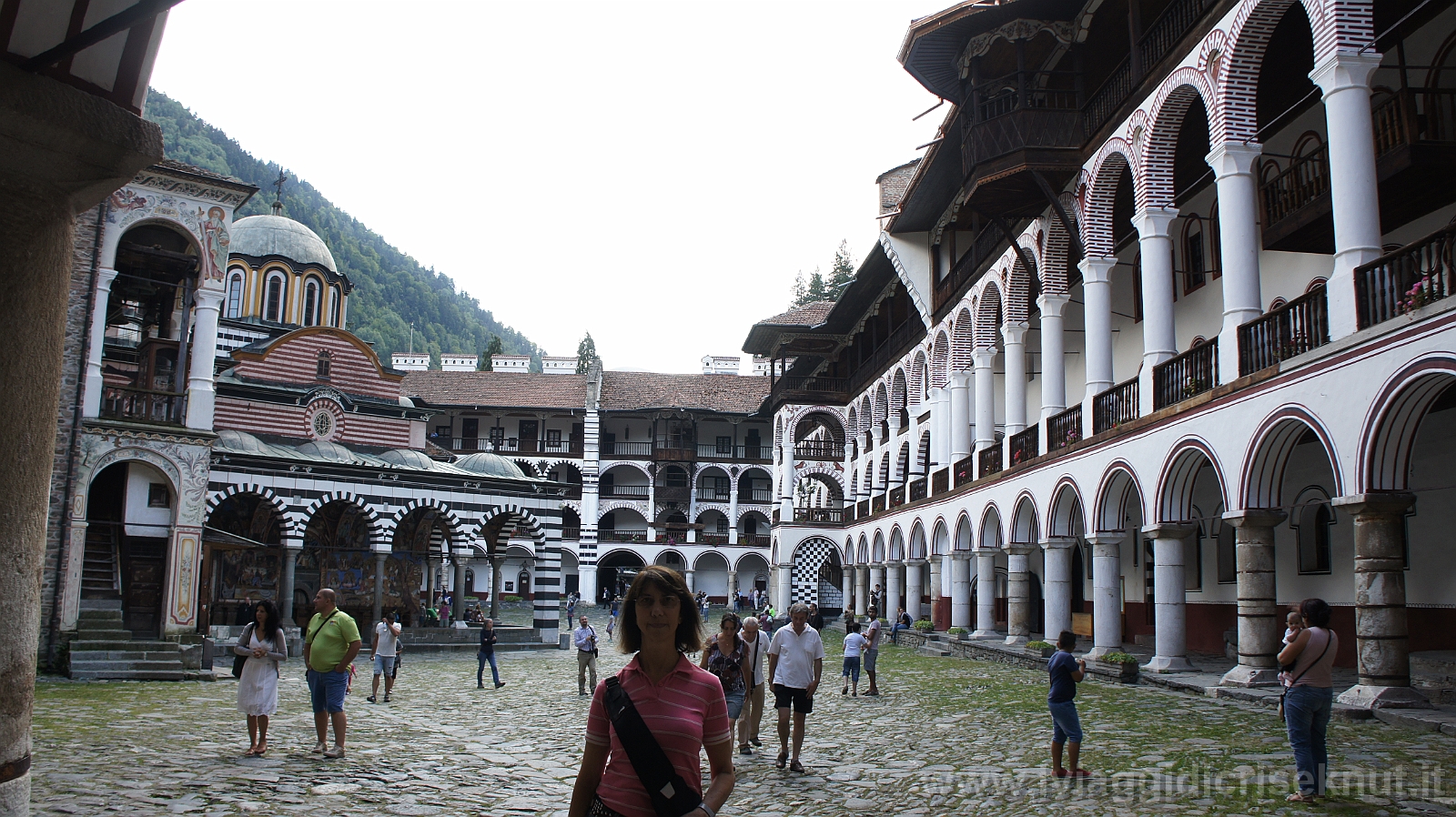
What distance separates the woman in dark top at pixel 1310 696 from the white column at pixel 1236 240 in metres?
7.02

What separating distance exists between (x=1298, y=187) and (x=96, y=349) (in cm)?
1728

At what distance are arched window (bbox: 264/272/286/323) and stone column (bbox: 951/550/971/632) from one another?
79.8 feet

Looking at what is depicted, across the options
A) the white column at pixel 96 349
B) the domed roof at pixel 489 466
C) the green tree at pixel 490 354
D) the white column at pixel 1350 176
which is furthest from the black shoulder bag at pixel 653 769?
the green tree at pixel 490 354

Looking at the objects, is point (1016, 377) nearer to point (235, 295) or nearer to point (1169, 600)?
point (1169, 600)

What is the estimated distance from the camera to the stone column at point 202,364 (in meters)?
18.2

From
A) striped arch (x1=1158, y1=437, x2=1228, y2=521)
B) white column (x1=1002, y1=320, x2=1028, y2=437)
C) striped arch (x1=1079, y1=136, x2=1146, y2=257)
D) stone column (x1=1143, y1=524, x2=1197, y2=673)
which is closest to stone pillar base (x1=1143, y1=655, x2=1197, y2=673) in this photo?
stone column (x1=1143, y1=524, x2=1197, y2=673)

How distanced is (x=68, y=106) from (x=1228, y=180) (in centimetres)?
1299

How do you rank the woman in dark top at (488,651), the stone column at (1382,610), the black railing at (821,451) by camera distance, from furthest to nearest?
the black railing at (821,451), the woman in dark top at (488,651), the stone column at (1382,610)

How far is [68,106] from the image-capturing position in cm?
329

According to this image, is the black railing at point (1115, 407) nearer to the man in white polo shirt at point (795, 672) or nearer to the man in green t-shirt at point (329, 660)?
the man in white polo shirt at point (795, 672)

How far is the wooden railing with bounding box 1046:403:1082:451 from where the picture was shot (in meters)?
18.3

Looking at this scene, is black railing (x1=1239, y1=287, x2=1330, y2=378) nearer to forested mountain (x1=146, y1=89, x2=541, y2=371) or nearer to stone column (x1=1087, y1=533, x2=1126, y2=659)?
stone column (x1=1087, y1=533, x2=1126, y2=659)

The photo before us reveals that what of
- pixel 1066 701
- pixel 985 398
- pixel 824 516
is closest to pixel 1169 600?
pixel 1066 701

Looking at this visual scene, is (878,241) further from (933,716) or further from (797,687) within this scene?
(797,687)
